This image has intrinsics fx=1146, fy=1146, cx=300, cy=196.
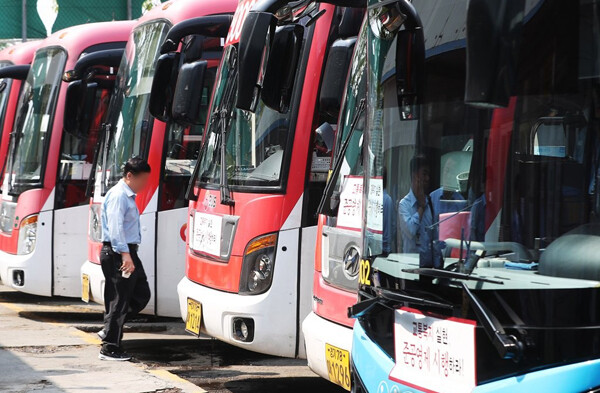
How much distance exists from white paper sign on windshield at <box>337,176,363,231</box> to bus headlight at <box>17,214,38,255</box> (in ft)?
19.3

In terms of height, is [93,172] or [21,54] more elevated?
[21,54]

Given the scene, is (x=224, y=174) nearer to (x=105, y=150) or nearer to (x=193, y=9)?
(x=193, y=9)

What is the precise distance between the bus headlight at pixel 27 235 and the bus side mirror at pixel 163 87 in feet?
11.0

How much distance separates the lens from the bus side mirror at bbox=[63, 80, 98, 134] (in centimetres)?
1067

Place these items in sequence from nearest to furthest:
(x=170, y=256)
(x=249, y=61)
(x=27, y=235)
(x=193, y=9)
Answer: (x=249, y=61) → (x=170, y=256) → (x=193, y=9) → (x=27, y=235)

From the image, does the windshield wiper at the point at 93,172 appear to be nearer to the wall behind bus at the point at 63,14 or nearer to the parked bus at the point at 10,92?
the parked bus at the point at 10,92

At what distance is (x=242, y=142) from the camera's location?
7.87m

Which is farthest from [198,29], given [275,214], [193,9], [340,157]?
[340,157]

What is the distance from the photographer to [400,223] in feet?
15.1

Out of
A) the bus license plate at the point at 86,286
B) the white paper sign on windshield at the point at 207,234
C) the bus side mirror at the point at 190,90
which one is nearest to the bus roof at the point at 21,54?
the bus license plate at the point at 86,286

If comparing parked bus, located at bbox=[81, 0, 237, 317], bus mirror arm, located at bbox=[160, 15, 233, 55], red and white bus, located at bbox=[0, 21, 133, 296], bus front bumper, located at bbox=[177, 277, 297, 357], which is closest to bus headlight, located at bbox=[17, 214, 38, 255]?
red and white bus, located at bbox=[0, 21, 133, 296]

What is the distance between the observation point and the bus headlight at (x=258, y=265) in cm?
741

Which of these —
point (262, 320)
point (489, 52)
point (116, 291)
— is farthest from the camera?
point (116, 291)

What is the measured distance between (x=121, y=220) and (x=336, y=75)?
246 centimetres
